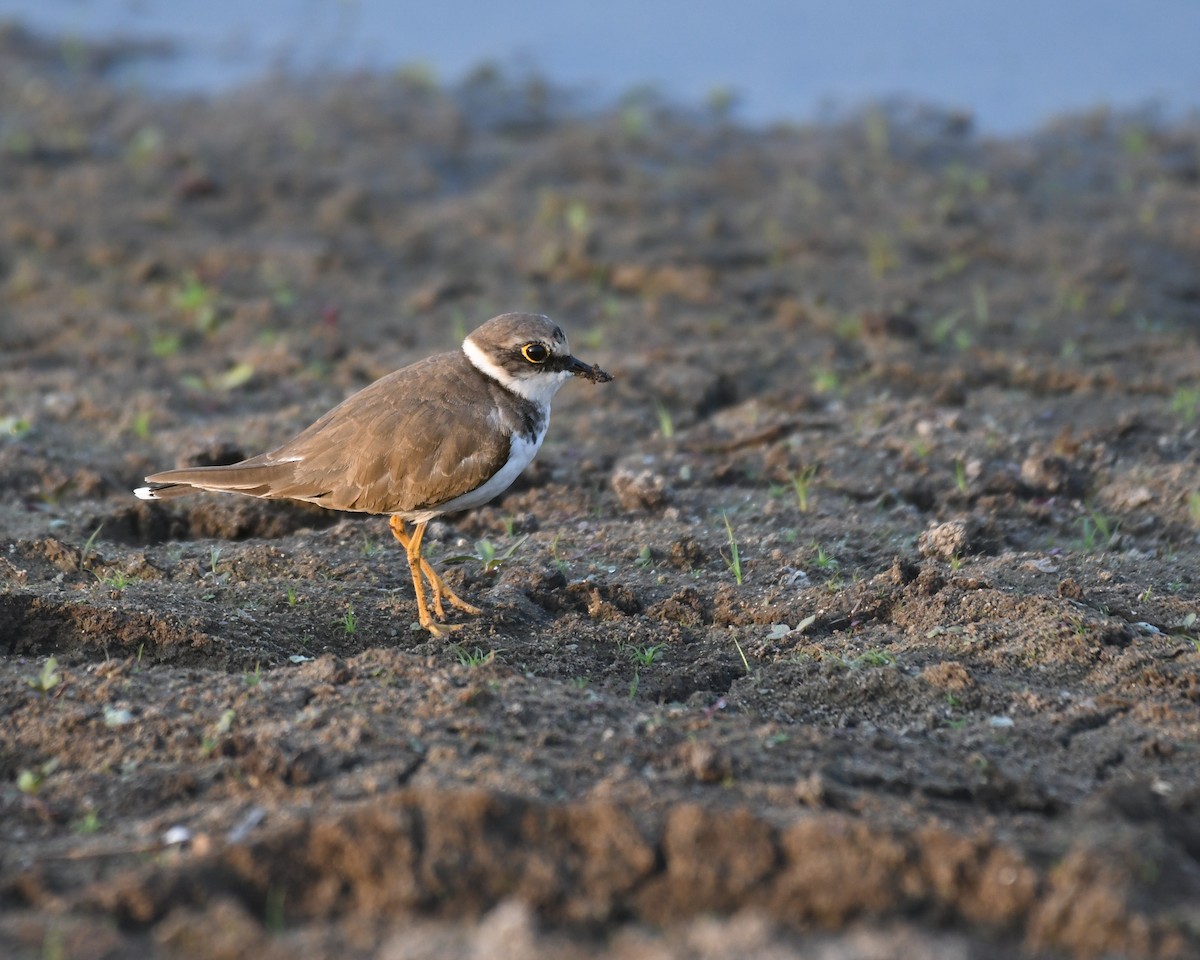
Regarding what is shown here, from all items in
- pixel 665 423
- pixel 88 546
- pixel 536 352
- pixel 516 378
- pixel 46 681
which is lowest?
pixel 88 546

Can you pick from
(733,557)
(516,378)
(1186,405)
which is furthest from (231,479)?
(1186,405)

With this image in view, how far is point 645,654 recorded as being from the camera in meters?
5.02

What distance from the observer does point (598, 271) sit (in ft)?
32.1

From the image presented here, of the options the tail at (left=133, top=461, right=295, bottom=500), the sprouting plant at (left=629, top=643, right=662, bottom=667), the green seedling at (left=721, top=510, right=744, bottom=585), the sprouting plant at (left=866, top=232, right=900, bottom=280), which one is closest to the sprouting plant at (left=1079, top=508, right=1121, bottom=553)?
the green seedling at (left=721, top=510, right=744, bottom=585)

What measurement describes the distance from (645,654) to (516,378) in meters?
1.34

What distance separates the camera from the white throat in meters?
5.69

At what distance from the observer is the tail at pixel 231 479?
18.4 ft

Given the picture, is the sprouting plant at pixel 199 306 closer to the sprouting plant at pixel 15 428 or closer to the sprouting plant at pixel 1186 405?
the sprouting plant at pixel 15 428

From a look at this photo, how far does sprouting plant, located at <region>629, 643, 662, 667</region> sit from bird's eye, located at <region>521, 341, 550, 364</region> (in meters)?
1.31

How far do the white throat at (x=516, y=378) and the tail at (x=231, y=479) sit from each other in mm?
856

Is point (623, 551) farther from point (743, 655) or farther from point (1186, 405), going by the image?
point (1186, 405)

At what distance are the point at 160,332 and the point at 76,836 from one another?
5.92 metres

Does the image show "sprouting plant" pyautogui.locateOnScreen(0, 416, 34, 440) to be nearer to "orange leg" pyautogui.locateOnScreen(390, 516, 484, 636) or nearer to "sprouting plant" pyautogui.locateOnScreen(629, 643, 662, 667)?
"orange leg" pyautogui.locateOnScreen(390, 516, 484, 636)

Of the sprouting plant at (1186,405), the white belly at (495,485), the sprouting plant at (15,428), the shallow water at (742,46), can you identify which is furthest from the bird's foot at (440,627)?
the shallow water at (742,46)
